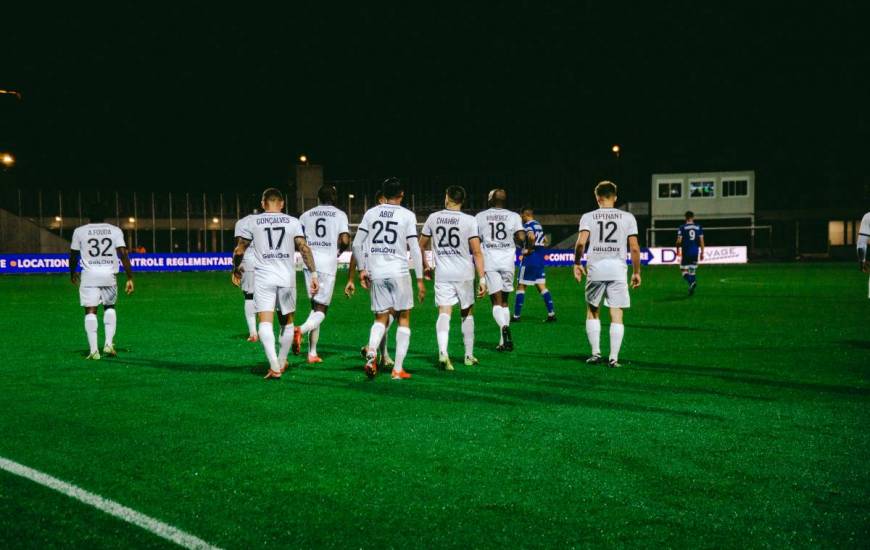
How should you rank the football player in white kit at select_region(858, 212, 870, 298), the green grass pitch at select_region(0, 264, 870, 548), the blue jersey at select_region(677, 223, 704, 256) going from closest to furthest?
the green grass pitch at select_region(0, 264, 870, 548), the football player in white kit at select_region(858, 212, 870, 298), the blue jersey at select_region(677, 223, 704, 256)

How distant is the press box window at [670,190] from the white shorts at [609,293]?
168ft

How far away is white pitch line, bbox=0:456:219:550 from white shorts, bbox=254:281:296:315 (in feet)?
11.8

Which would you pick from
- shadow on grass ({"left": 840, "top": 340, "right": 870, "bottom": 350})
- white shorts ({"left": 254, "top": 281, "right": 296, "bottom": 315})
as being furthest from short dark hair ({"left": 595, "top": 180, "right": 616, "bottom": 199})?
shadow on grass ({"left": 840, "top": 340, "right": 870, "bottom": 350})

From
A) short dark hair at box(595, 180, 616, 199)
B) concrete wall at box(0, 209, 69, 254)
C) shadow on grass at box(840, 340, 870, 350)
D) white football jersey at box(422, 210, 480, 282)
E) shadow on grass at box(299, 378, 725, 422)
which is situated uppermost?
concrete wall at box(0, 209, 69, 254)

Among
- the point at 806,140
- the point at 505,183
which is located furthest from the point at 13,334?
the point at 806,140

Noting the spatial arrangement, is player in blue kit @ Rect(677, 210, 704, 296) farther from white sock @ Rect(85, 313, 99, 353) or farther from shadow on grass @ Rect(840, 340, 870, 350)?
white sock @ Rect(85, 313, 99, 353)

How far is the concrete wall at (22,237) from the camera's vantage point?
42312mm

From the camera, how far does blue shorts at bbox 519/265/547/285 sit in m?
14.5

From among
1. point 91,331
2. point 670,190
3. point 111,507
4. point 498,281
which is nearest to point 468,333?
point 498,281

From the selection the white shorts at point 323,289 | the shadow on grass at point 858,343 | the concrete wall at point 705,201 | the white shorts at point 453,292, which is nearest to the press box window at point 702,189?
the concrete wall at point 705,201

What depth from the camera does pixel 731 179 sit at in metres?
56.2

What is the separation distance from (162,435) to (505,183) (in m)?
63.5

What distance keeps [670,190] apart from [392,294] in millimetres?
53191

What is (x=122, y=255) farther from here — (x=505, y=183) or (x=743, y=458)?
(x=505, y=183)
